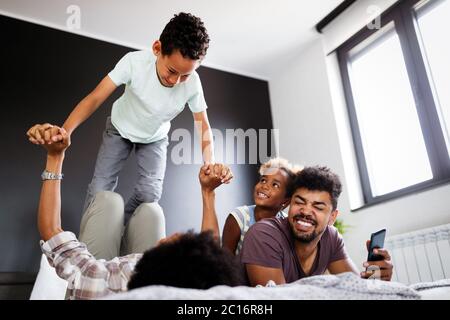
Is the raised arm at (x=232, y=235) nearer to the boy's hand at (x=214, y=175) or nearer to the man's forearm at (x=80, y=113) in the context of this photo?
the boy's hand at (x=214, y=175)

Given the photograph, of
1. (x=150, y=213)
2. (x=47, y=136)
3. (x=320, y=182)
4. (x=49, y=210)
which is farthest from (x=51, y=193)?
(x=320, y=182)

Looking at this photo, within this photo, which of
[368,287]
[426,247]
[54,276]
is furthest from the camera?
[426,247]

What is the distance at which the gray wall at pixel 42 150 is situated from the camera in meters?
2.56

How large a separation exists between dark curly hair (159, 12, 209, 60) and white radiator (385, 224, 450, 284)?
5.78 feet

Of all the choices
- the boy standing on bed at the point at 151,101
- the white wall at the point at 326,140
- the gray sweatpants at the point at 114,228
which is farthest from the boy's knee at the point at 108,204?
the white wall at the point at 326,140

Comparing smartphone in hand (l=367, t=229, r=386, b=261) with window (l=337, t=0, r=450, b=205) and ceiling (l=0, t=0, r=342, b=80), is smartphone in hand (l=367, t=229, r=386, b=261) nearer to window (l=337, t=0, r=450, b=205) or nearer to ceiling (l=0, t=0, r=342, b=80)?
window (l=337, t=0, r=450, b=205)

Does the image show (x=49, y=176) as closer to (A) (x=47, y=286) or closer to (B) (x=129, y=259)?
(B) (x=129, y=259)

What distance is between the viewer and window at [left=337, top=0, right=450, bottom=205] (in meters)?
2.70

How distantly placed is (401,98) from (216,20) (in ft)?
5.22

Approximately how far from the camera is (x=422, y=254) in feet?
7.84
